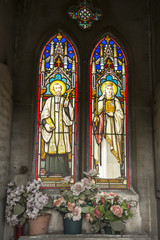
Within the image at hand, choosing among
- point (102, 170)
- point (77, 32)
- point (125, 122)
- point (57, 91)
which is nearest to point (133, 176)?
point (102, 170)

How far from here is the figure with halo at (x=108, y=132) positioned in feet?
15.4

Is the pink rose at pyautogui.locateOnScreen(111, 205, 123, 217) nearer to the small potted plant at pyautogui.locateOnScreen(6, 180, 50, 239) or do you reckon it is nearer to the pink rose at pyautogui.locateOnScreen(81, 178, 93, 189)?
the pink rose at pyautogui.locateOnScreen(81, 178, 93, 189)

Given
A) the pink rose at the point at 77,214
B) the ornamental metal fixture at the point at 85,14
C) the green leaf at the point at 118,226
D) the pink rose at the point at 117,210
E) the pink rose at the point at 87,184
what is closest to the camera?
the green leaf at the point at 118,226

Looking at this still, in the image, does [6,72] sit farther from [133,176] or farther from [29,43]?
[133,176]

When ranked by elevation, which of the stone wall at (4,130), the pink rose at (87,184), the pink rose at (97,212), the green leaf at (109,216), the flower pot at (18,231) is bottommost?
the flower pot at (18,231)

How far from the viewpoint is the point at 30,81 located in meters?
4.86

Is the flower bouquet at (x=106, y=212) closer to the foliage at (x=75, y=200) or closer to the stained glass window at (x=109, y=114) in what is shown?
the foliage at (x=75, y=200)

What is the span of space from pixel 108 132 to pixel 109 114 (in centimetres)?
31

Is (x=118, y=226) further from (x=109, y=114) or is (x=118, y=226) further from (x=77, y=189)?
(x=109, y=114)

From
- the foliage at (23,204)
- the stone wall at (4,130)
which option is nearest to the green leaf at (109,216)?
the foliage at (23,204)

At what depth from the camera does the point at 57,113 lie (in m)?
4.86

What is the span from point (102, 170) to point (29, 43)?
98.9 inches

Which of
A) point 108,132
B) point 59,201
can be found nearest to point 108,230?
point 59,201

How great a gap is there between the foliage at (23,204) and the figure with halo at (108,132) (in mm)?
1149
